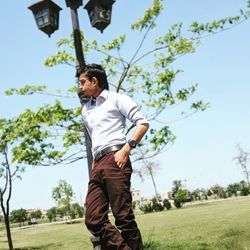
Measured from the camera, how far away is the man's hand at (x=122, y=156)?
3.23 metres

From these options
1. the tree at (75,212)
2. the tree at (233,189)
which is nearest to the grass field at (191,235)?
the tree at (233,189)

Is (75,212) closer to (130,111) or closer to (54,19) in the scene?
(54,19)

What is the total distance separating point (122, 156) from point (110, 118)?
0.42 m

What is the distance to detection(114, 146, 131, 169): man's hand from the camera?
3229 millimetres

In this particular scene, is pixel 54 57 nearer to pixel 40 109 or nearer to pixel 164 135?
pixel 40 109

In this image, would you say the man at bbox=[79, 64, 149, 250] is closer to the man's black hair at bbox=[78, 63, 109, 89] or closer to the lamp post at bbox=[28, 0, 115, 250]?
the man's black hair at bbox=[78, 63, 109, 89]

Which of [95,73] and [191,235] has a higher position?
[95,73]

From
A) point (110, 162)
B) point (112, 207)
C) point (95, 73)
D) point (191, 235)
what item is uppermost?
point (95, 73)

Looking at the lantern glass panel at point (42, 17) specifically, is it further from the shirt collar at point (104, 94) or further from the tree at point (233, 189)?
the tree at point (233, 189)

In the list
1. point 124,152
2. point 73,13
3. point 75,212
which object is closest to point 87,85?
point 124,152

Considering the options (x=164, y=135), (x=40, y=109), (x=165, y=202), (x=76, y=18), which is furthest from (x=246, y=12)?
(x=165, y=202)

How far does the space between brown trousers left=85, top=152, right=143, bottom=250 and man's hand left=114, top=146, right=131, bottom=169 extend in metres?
0.04

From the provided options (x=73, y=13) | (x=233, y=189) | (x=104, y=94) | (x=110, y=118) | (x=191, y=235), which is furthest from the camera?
(x=233, y=189)

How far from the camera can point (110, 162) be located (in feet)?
10.7
